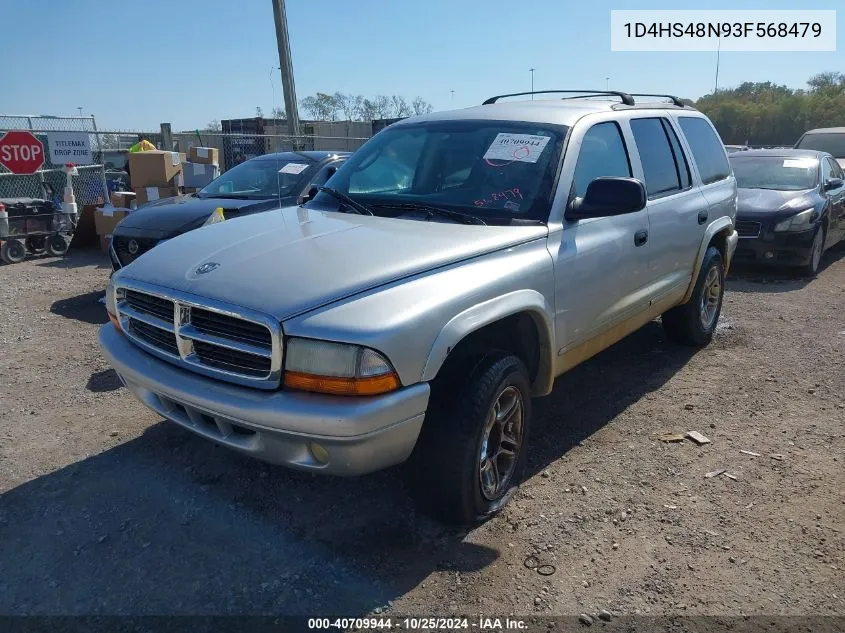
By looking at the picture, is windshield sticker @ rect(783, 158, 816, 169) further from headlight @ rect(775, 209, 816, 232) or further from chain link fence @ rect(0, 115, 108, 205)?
chain link fence @ rect(0, 115, 108, 205)

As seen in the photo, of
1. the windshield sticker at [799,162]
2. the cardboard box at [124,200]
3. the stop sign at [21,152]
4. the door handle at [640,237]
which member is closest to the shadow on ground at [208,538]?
the door handle at [640,237]

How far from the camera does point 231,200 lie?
7.52 meters

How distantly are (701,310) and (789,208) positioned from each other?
421cm

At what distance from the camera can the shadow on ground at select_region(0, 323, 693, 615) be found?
9.10 ft

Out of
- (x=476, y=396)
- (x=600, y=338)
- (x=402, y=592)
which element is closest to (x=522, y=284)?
(x=476, y=396)

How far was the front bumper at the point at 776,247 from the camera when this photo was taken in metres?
8.79

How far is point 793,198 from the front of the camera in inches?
359

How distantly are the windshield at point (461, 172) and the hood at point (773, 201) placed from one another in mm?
6243

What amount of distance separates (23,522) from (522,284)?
8.75ft

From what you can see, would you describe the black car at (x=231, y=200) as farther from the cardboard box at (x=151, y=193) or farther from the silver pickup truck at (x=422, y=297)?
the silver pickup truck at (x=422, y=297)

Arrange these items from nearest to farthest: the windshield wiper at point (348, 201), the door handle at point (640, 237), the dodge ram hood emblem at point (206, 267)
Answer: the dodge ram hood emblem at point (206, 267)
the windshield wiper at point (348, 201)
the door handle at point (640, 237)

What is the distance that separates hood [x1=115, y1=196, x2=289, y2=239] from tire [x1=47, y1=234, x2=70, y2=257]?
3807 millimetres

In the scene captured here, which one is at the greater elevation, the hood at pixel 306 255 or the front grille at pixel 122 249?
the hood at pixel 306 255

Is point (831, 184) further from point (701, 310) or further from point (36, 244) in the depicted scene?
point (36, 244)
